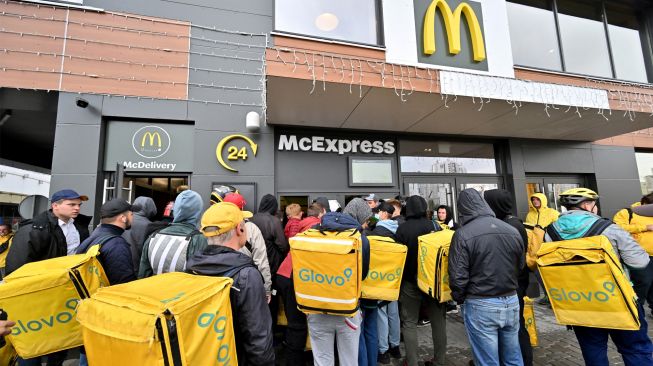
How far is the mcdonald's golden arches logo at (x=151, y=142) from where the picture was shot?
5094 millimetres

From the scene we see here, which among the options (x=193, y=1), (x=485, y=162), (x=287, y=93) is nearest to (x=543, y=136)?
(x=485, y=162)

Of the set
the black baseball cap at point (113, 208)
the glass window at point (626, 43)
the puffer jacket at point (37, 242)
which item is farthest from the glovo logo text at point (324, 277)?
the glass window at point (626, 43)

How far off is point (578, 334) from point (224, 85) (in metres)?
5.87

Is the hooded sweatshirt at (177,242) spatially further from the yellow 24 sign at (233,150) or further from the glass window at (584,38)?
the glass window at (584,38)

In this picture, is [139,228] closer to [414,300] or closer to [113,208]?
[113,208]

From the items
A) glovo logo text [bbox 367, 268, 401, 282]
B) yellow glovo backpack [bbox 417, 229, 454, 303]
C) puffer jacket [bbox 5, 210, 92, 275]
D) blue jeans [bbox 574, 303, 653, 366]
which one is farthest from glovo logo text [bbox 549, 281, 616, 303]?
puffer jacket [bbox 5, 210, 92, 275]

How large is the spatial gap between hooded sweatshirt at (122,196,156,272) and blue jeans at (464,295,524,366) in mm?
3171

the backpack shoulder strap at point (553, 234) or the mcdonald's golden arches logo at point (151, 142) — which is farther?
the mcdonald's golden arches logo at point (151, 142)

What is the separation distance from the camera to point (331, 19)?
6.03 m

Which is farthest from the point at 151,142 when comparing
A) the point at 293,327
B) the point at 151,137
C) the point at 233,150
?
the point at 293,327

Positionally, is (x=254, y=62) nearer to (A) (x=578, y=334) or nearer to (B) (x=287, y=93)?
(B) (x=287, y=93)

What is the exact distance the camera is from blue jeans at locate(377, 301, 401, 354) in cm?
350

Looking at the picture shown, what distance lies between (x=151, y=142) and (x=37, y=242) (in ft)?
8.82

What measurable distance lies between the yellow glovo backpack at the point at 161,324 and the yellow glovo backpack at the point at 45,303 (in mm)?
884
